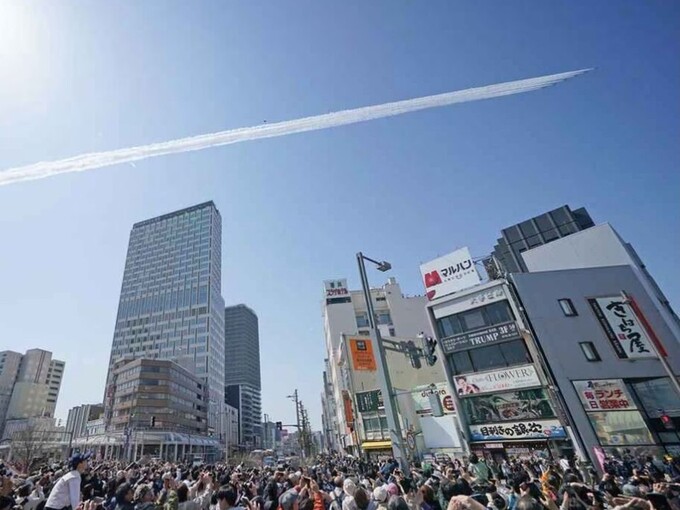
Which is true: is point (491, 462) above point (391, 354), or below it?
below

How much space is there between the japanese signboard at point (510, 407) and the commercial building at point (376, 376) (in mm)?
3259

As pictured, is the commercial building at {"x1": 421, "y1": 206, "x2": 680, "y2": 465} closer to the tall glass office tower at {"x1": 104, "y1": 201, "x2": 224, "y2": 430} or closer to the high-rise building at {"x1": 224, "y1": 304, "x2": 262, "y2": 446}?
the tall glass office tower at {"x1": 104, "y1": 201, "x2": 224, "y2": 430}

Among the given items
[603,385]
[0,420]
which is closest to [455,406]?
[603,385]

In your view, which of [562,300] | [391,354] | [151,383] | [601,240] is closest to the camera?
[562,300]

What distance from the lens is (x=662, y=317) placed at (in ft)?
76.8

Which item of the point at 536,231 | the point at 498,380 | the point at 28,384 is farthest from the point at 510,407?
the point at 28,384

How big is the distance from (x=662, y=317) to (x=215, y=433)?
335ft

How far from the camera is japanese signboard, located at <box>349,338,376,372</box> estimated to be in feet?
145

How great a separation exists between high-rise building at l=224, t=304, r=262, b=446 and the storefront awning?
115m

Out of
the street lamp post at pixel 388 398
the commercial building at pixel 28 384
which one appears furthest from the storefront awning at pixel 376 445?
the commercial building at pixel 28 384

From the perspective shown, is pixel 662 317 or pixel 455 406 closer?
pixel 662 317

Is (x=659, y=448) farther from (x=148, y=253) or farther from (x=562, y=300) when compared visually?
(x=148, y=253)

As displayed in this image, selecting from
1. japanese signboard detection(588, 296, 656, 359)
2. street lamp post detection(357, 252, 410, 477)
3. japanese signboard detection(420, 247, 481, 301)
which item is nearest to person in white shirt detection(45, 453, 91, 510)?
street lamp post detection(357, 252, 410, 477)

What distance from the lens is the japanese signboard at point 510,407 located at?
21.7 m
